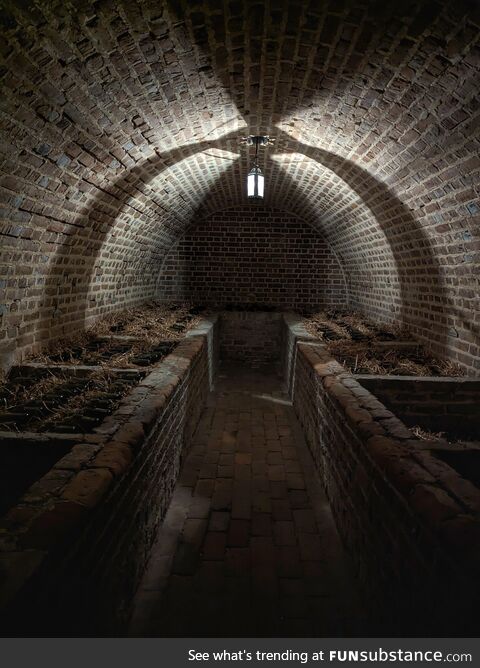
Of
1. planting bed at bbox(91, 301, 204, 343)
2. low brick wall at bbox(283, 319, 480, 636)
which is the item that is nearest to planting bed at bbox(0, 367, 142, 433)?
low brick wall at bbox(283, 319, 480, 636)

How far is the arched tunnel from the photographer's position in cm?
231

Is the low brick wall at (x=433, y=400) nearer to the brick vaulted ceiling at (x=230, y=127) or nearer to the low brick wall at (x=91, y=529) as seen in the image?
the brick vaulted ceiling at (x=230, y=127)

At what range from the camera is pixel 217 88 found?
4414 mm

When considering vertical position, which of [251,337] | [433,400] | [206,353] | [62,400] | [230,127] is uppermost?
[230,127]

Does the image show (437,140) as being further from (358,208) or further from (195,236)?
(195,236)

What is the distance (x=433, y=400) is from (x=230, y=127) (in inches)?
176

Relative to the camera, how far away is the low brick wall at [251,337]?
37.7ft

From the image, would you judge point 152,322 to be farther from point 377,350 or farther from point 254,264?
point 377,350

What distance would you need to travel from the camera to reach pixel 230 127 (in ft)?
19.1

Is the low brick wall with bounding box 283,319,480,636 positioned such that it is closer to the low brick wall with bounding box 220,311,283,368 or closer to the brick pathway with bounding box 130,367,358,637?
the brick pathway with bounding box 130,367,358,637

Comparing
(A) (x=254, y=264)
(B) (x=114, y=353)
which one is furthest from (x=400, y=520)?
(A) (x=254, y=264)

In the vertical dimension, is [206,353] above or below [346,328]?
below
